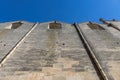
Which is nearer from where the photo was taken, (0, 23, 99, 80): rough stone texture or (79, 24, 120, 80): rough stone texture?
(0, 23, 99, 80): rough stone texture

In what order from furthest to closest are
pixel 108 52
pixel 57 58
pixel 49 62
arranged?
pixel 108 52, pixel 57 58, pixel 49 62

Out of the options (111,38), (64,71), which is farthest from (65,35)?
(64,71)

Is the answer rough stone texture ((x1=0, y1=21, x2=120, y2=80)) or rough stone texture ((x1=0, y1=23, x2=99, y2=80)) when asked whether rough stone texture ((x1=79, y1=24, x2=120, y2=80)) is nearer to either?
rough stone texture ((x1=0, y1=21, x2=120, y2=80))

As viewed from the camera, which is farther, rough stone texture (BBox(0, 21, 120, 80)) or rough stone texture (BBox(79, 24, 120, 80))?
rough stone texture (BBox(79, 24, 120, 80))

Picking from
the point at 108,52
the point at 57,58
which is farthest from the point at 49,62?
the point at 108,52

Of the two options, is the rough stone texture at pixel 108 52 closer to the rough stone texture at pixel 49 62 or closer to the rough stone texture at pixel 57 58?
the rough stone texture at pixel 57 58

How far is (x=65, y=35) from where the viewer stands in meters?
11.4

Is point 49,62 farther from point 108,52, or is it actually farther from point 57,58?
point 108,52

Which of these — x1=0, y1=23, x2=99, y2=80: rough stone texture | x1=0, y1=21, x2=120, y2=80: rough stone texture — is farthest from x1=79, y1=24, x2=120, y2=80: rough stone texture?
x1=0, y1=23, x2=99, y2=80: rough stone texture

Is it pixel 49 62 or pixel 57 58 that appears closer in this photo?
pixel 49 62

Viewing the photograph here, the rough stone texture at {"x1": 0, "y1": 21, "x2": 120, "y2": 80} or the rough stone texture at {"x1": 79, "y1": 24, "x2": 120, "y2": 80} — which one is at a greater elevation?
the rough stone texture at {"x1": 0, "y1": 21, "x2": 120, "y2": 80}

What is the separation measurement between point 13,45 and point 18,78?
3219 mm

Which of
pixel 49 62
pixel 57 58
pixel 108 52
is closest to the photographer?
pixel 49 62

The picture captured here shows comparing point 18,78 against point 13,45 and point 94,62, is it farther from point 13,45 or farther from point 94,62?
point 13,45
